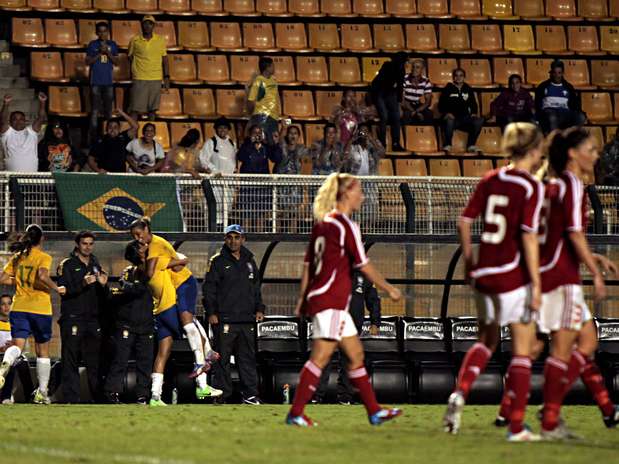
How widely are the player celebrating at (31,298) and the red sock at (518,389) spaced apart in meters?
7.12

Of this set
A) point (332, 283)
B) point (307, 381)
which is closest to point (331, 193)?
point (332, 283)

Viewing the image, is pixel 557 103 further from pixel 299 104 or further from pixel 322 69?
pixel 299 104

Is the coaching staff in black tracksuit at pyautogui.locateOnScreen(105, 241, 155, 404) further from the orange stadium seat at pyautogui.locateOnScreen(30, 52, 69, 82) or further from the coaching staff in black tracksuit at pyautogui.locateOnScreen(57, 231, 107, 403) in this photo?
the orange stadium seat at pyautogui.locateOnScreen(30, 52, 69, 82)

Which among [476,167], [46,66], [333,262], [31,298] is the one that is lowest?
[31,298]

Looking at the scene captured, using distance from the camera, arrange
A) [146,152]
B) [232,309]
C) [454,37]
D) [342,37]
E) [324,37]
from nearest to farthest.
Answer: [232,309]
[146,152]
[324,37]
[342,37]
[454,37]

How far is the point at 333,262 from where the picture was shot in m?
10.5

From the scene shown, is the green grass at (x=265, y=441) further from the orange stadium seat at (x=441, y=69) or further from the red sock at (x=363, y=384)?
the orange stadium seat at (x=441, y=69)

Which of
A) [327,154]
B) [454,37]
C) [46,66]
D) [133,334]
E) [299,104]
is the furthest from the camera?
[454,37]

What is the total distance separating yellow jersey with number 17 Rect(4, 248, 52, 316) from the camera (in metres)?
15.3

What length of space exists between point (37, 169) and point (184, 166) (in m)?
1.96

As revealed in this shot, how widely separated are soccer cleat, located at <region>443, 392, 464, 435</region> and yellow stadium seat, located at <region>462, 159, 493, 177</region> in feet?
43.6

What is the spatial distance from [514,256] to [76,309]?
24.7ft

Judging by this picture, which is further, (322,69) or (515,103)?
(322,69)

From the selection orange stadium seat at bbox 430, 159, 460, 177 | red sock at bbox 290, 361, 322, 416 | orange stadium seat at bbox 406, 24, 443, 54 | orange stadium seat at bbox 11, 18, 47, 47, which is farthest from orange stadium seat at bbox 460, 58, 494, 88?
red sock at bbox 290, 361, 322, 416
